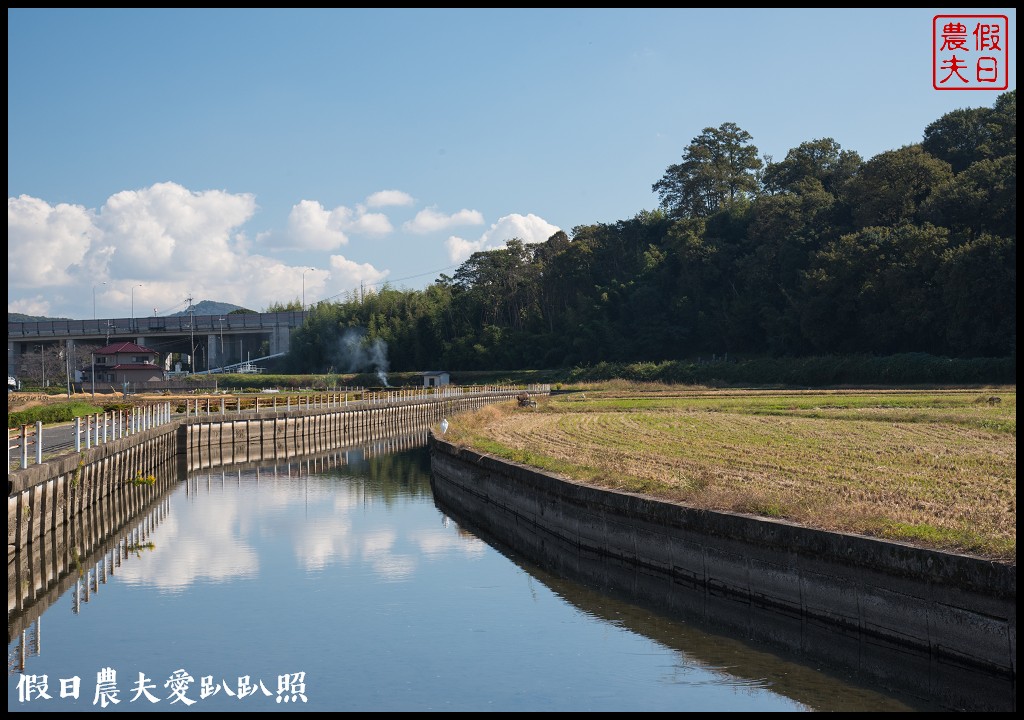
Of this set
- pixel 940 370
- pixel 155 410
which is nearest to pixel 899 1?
pixel 155 410

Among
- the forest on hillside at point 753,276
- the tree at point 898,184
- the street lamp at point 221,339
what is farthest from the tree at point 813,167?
the street lamp at point 221,339

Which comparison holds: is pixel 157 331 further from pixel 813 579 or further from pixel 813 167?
pixel 813 579

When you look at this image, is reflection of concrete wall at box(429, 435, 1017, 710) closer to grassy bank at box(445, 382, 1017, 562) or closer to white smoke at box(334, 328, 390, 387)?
grassy bank at box(445, 382, 1017, 562)

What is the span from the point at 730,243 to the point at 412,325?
41.6m

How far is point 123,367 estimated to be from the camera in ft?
320

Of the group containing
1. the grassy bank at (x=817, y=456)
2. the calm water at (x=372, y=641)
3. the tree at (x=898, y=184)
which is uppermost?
the tree at (x=898, y=184)

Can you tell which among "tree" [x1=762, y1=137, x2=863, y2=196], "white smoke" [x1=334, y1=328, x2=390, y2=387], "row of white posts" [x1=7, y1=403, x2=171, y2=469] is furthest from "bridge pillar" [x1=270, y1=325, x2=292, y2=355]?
"row of white posts" [x1=7, y1=403, x2=171, y2=469]

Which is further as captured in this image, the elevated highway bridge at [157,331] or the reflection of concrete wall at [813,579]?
the elevated highway bridge at [157,331]

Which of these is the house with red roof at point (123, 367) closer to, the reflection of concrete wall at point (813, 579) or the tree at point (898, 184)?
the tree at point (898, 184)

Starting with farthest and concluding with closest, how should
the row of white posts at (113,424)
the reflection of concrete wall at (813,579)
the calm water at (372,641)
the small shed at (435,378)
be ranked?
1. the small shed at (435,378)
2. the row of white posts at (113,424)
3. the calm water at (372,641)
4. the reflection of concrete wall at (813,579)

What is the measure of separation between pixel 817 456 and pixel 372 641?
50.9 ft

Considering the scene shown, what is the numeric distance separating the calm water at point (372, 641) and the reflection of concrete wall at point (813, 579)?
0.84 meters

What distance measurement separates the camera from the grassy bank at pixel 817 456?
16094mm

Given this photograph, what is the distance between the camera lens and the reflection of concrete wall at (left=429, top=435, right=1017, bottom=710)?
39.8ft
